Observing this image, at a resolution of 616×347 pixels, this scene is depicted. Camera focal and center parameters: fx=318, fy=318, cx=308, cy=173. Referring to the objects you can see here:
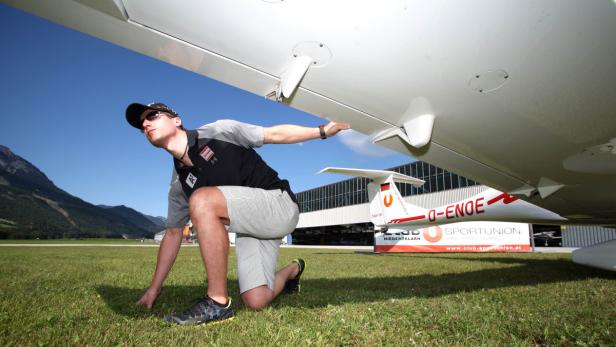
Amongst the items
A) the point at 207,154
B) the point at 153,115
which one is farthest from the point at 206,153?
the point at 153,115

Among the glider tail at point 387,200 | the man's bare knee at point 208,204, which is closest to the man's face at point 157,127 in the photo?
the man's bare knee at point 208,204

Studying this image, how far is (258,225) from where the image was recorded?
2389mm

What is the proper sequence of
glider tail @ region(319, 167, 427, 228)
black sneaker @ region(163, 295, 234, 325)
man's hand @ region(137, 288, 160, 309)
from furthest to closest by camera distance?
glider tail @ region(319, 167, 427, 228) → man's hand @ region(137, 288, 160, 309) → black sneaker @ region(163, 295, 234, 325)

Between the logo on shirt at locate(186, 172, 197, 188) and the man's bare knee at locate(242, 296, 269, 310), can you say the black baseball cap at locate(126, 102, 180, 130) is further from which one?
the man's bare knee at locate(242, 296, 269, 310)

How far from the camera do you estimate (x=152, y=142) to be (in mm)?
2412

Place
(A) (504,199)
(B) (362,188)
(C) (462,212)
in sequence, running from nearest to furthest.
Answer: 1. (A) (504,199)
2. (C) (462,212)
3. (B) (362,188)

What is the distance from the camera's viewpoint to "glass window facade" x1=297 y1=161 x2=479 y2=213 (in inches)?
1240

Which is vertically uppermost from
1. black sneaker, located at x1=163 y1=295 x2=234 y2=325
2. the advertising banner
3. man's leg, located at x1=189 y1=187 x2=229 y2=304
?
man's leg, located at x1=189 y1=187 x2=229 y2=304

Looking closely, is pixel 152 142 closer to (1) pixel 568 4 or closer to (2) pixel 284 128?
(2) pixel 284 128

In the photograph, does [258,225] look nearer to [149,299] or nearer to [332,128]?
[332,128]

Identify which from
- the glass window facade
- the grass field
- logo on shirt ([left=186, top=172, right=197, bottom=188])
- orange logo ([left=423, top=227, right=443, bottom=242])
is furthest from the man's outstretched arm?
the glass window facade

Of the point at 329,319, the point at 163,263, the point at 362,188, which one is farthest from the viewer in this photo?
the point at 362,188

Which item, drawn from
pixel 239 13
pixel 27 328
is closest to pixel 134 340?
pixel 27 328

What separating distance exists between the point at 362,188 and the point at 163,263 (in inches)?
1596
